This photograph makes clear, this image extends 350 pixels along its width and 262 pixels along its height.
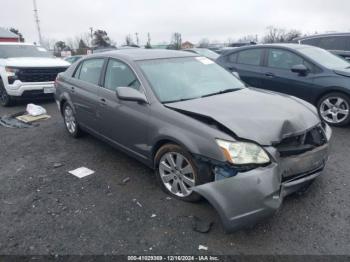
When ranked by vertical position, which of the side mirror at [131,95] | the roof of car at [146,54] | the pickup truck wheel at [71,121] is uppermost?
the roof of car at [146,54]

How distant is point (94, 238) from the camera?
8.97ft

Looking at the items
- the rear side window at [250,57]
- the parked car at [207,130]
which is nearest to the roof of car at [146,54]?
the parked car at [207,130]

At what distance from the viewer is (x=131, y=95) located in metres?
3.36

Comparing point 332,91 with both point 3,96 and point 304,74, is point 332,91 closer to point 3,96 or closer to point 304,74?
point 304,74

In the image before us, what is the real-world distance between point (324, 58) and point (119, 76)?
4.37 m

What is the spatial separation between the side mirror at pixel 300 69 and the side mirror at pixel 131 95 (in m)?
3.64

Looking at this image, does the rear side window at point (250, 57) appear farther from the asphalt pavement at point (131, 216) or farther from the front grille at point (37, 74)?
the front grille at point (37, 74)

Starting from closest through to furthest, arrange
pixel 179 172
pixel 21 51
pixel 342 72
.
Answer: pixel 179 172 < pixel 342 72 < pixel 21 51

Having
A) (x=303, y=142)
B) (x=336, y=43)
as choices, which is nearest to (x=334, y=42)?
(x=336, y=43)

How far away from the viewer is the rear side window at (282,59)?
5.98m

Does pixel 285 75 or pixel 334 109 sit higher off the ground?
pixel 285 75

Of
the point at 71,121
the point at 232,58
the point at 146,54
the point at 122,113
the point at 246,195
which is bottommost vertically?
the point at 71,121

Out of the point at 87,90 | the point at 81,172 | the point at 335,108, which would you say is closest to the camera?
the point at 81,172

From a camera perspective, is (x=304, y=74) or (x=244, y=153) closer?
(x=244, y=153)
